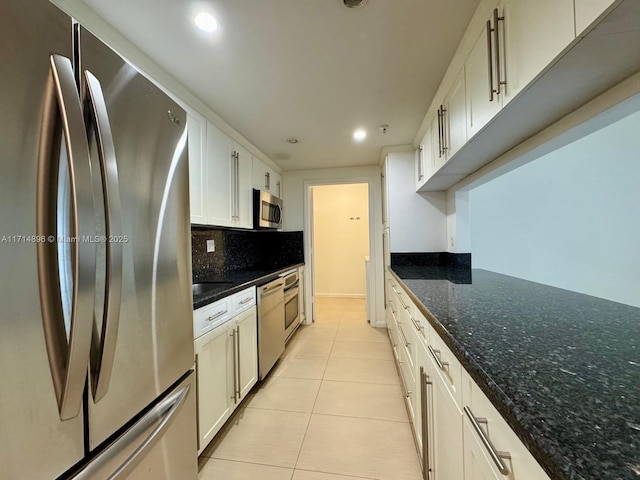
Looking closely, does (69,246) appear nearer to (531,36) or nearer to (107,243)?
(107,243)

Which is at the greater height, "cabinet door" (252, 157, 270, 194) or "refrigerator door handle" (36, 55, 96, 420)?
"cabinet door" (252, 157, 270, 194)

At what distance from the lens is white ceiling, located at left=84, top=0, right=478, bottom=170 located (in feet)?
3.95

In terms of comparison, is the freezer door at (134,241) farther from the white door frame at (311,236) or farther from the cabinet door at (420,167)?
the white door frame at (311,236)

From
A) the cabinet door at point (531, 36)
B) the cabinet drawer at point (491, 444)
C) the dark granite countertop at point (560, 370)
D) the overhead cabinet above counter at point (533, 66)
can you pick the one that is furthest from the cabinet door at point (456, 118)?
the cabinet drawer at point (491, 444)

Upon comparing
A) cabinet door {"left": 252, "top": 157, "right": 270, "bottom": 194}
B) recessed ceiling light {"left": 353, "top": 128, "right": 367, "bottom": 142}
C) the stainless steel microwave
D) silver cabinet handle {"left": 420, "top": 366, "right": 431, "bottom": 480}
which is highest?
recessed ceiling light {"left": 353, "top": 128, "right": 367, "bottom": 142}

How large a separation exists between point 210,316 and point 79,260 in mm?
1029

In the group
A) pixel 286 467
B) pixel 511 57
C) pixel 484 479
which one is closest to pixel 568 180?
pixel 511 57

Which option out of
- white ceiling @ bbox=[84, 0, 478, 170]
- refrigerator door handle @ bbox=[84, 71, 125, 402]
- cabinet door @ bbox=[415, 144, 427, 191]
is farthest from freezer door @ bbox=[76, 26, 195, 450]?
cabinet door @ bbox=[415, 144, 427, 191]

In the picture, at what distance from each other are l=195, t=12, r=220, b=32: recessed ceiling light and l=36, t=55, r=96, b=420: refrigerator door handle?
0.86m

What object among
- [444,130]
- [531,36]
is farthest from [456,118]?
[531,36]

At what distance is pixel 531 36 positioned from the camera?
84 cm

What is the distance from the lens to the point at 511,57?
955mm

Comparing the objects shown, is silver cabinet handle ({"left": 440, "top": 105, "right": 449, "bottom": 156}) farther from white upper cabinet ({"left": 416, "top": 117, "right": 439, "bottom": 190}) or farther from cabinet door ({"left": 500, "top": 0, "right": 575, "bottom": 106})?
cabinet door ({"left": 500, "top": 0, "right": 575, "bottom": 106})

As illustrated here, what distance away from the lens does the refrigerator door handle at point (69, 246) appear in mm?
553
